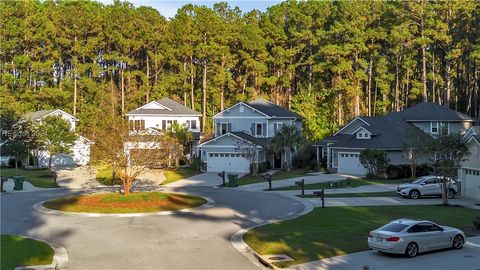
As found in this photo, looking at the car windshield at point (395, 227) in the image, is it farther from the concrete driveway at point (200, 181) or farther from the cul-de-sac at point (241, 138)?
the concrete driveway at point (200, 181)

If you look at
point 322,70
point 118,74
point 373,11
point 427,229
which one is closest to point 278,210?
point 427,229

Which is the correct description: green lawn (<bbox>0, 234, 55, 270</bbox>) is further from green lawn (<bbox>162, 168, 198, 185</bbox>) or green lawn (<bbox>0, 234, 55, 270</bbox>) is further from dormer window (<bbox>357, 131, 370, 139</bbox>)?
dormer window (<bbox>357, 131, 370, 139</bbox>)

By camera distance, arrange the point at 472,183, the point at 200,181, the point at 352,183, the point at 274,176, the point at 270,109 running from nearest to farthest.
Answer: the point at 472,183 < the point at 352,183 < the point at 200,181 < the point at 274,176 < the point at 270,109

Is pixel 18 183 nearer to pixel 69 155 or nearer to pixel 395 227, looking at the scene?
pixel 69 155

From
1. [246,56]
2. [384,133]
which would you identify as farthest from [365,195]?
[246,56]

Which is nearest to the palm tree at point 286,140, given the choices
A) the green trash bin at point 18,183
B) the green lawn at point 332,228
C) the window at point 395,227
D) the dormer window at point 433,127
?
the dormer window at point 433,127

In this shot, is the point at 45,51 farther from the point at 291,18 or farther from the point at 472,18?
the point at 472,18

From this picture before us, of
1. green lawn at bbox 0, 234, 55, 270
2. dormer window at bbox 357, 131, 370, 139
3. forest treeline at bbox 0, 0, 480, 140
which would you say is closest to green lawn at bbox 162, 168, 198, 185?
dormer window at bbox 357, 131, 370, 139

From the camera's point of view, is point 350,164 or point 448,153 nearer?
point 448,153
